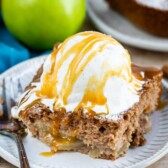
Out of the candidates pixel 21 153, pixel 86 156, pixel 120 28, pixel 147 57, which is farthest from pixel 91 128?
pixel 120 28

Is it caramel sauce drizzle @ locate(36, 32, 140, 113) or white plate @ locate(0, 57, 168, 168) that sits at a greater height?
caramel sauce drizzle @ locate(36, 32, 140, 113)

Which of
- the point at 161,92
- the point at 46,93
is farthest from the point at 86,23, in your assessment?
the point at 46,93

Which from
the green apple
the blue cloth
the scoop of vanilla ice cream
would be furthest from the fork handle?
the green apple

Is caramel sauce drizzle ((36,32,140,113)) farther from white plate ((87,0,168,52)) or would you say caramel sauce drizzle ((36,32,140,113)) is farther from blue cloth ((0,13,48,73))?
white plate ((87,0,168,52))

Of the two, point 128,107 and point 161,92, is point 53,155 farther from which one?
point 161,92

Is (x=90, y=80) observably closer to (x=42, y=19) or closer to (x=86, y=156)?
(x=86, y=156)

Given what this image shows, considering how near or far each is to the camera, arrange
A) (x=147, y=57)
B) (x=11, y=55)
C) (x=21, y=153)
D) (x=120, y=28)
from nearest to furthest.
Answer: (x=21, y=153)
(x=11, y=55)
(x=147, y=57)
(x=120, y=28)
